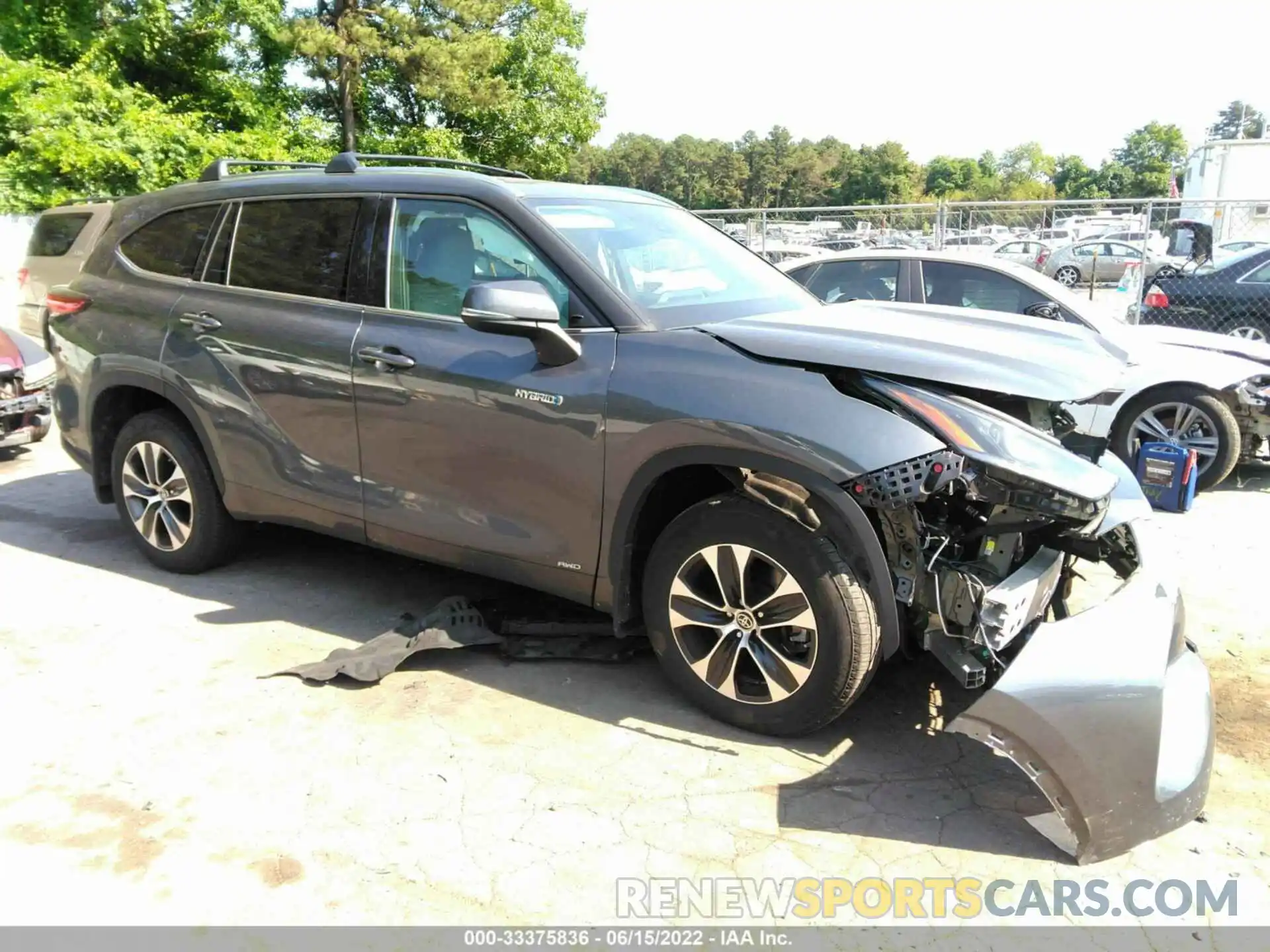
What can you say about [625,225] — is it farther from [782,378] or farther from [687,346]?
[782,378]

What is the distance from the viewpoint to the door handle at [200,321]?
4.45 m

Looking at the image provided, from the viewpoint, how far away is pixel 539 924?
8.28ft

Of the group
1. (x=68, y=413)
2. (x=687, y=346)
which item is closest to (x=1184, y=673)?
(x=687, y=346)

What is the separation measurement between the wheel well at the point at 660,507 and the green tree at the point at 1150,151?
353 ft

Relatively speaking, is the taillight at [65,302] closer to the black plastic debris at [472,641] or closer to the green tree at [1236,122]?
the black plastic debris at [472,641]

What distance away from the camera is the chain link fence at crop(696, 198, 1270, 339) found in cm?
1043

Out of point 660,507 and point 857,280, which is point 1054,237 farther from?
point 660,507

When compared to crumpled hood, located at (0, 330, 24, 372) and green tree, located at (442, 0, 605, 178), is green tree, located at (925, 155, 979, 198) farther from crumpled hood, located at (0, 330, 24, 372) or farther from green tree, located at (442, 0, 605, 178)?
crumpled hood, located at (0, 330, 24, 372)

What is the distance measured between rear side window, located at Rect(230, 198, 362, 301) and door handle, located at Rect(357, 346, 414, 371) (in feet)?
1.17

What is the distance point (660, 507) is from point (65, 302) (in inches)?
144

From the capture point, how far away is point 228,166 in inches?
205

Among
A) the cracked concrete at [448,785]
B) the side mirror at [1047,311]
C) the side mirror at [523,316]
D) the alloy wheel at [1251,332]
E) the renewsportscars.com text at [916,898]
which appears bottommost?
the renewsportscars.com text at [916,898]

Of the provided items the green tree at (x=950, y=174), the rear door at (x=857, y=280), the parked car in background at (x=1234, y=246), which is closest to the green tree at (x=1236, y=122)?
the green tree at (x=950, y=174)

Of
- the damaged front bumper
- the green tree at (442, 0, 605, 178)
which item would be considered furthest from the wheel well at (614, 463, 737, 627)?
the green tree at (442, 0, 605, 178)
